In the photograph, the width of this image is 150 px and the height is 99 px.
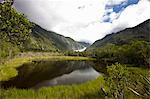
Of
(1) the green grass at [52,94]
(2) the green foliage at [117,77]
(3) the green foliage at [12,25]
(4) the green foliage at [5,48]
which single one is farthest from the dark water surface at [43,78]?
(3) the green foliage at [12,25]

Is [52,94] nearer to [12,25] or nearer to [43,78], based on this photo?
[12,25]

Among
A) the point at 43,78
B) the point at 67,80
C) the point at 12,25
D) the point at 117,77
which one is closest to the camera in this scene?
the point at 12,25

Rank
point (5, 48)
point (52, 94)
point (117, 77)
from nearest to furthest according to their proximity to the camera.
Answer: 1. point (117, 77)
2. point (52, 94)
3. point (5, 48)

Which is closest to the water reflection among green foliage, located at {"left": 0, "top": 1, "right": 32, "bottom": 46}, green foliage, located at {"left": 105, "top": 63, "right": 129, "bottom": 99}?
green foliage, located at {"left": 105, "top": 63, "right": 129, "bottom": 99}

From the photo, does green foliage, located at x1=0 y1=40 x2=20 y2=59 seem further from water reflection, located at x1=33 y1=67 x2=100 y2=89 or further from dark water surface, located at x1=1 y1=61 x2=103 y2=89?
water reflection, located at x1=33 y1=67 x2=100 y2=89

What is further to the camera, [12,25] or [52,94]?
[52,94]

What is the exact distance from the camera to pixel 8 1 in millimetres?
21328

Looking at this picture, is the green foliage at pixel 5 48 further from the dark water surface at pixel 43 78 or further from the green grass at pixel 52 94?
the dark water surface at pixel 43 78

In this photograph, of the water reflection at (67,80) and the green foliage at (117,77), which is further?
the water reflection at (67,80)

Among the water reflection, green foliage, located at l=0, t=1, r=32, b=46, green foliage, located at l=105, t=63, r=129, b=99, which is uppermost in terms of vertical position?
green foliage, located at l=0, t=1, r=32, b=46

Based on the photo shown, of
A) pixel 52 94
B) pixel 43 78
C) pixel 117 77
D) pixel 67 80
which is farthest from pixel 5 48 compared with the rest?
pixel 117 77

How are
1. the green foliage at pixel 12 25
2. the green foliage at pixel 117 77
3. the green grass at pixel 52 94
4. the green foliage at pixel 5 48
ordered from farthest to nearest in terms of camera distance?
the green grass at pixel 52 94 < the green foliage at pixel 117 77 < the green foliage at pixel 5 48 < the green foliage at pixel 12 25

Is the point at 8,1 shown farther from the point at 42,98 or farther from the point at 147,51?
the point at 147,51

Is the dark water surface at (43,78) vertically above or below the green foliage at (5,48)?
below
